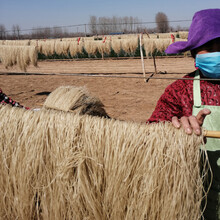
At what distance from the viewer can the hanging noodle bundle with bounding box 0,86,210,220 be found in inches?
32.0

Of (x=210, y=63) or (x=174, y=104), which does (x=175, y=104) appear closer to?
(x=174, y=104)

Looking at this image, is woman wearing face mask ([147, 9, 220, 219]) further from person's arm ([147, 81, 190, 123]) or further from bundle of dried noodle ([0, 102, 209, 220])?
bundle of dried noodle ([0, 102, 209, 220])

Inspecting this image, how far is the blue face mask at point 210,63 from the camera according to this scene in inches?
45.8

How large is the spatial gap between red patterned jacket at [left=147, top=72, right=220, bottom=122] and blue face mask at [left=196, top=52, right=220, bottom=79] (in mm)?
60

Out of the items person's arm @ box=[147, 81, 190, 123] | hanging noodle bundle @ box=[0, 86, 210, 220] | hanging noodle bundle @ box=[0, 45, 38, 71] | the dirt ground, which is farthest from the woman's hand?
hanging noodle bundle @ box=[0, 45, 38, 71]

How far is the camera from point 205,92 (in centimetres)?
122

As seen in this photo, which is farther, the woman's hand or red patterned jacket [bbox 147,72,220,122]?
red patterned jacket [bbox 147,72,220,122]

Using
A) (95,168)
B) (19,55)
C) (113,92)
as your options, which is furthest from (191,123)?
(19,55)

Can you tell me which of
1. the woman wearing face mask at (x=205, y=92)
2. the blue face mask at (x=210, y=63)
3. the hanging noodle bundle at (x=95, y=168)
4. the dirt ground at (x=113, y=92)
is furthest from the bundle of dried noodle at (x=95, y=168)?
the dirt ground at (x=113, y=92)

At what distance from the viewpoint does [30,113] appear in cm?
98

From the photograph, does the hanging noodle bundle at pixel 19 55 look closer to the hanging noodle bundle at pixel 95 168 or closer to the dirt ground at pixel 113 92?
the dirt ground at pixel 113 92

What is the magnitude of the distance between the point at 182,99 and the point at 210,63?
0.77 ft

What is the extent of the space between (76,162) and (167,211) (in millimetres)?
386

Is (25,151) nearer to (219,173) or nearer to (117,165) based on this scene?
(117,165)
